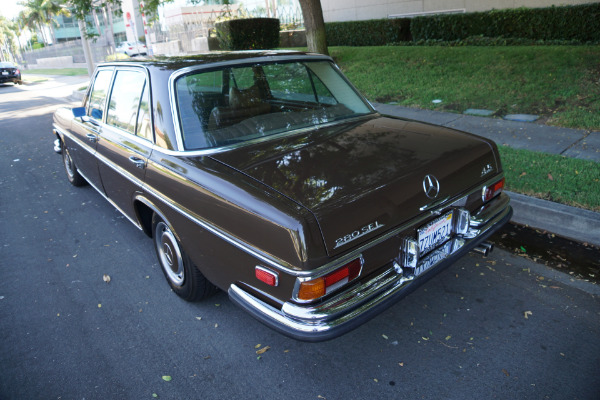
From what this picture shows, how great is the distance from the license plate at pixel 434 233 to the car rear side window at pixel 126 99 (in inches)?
89.2

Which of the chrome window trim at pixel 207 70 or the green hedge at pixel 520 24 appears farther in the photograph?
the green hedge at pixel 520 24

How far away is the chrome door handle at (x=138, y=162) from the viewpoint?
3369mm

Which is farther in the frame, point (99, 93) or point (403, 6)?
point (403, 6)

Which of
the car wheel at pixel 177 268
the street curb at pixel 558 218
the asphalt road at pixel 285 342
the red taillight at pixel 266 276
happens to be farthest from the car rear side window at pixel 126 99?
the street curb at pixel 558 218

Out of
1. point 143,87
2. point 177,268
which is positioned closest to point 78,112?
point 143,87

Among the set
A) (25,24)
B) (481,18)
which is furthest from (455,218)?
(25,24)

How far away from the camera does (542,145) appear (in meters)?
5.97

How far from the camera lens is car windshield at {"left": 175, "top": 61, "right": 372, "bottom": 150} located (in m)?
3.10

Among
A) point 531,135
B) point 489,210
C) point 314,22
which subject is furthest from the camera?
point 314,22

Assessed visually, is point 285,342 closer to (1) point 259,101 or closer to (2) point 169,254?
(2) point 169,254

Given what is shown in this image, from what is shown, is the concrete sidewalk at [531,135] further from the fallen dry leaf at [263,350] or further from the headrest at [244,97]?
the fallen dry leaf at [263,350]

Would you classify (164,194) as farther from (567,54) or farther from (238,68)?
(567,54)

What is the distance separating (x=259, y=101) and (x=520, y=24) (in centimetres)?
1077

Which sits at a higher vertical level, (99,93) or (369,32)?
(369,32)
